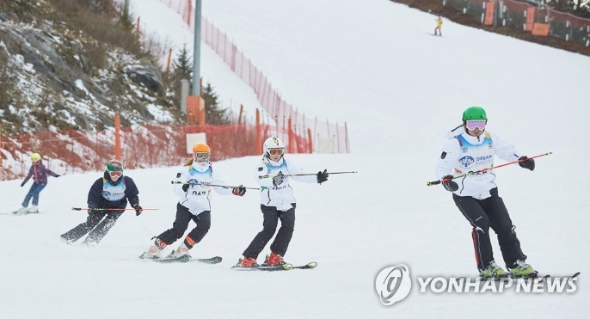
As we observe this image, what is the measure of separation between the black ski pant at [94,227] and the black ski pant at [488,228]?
18.7ft

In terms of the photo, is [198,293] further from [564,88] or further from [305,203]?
[564,88]

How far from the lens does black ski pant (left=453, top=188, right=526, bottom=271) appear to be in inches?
326

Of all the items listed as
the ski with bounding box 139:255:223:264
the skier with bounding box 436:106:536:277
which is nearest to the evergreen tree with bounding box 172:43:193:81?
the ski with bounding box 139:255:223:264

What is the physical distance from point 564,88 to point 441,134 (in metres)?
12.1

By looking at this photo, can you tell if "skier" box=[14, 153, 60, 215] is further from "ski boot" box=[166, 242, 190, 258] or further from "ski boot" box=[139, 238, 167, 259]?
"ski boot" box=[166, 242, 190, 258]

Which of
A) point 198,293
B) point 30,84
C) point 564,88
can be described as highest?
point 564,88

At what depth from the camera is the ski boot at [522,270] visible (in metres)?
7.95

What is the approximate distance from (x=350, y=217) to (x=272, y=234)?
5.69 m

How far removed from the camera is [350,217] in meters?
15.8

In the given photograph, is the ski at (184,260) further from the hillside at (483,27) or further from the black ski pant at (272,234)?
the hillside at (483,27)

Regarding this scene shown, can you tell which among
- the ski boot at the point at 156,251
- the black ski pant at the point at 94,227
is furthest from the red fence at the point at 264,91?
the ski boot at the point at 156,251

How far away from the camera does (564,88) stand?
47.2 m

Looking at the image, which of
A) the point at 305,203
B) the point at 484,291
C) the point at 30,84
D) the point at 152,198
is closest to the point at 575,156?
the point at 305,203

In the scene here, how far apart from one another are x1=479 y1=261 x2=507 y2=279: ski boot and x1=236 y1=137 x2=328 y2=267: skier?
248 centimetres
